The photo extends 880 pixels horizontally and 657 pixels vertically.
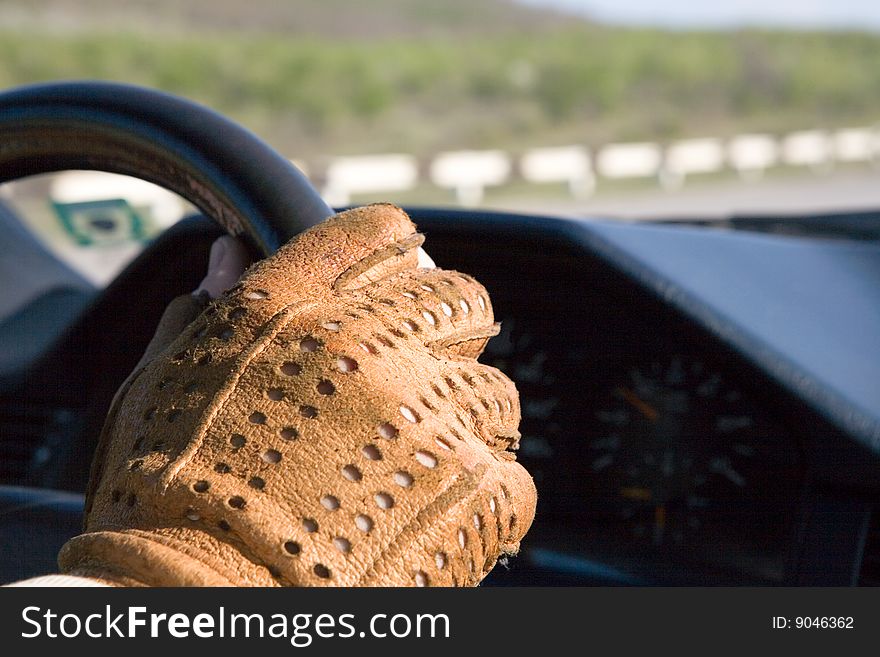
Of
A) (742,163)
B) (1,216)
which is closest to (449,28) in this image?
(742,163)

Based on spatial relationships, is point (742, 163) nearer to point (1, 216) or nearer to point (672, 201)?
point (672, 201)

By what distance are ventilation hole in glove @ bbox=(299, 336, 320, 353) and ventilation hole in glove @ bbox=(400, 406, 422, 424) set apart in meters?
0.09

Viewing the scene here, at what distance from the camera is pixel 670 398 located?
336cm

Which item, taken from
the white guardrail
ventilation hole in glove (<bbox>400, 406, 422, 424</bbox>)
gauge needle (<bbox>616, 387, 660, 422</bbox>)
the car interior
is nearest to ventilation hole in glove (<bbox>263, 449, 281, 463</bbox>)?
ventilation hole in glove (<bbox>400, 406, 422, 424</bbox>)

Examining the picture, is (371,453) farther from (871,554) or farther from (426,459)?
(871,554)

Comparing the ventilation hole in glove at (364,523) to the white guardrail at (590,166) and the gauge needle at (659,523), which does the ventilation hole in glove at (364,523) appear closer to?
the gauge needle at (659,523)

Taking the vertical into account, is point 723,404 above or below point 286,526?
below

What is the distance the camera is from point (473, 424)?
1.07 meters

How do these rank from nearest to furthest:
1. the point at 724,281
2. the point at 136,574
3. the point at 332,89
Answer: the point at 136,574
the point at 724,281
the point at 332,89

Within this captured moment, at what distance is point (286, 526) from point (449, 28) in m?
115

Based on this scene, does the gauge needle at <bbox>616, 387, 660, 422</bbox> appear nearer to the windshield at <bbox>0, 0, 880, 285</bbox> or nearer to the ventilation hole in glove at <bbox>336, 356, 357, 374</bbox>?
the ventilation hole in glove at <bbox>336, 356, 357, 374</bbox>

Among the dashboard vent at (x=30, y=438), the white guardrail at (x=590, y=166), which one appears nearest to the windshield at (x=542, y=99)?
the white guardrail at (x=590, y=166)

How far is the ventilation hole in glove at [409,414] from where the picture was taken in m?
0.97

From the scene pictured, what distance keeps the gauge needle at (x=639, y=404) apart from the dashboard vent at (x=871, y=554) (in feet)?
3.06
